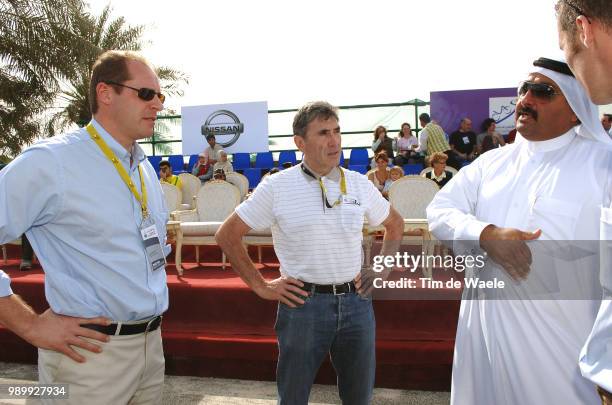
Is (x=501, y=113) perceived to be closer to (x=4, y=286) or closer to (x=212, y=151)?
(x=212, y=151)

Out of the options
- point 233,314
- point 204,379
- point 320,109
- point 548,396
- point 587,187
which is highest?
point 320,109

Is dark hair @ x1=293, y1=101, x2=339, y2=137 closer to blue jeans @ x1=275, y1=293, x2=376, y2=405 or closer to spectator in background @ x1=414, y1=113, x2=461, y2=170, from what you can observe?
blue jeans @ x1=275, y1=293, x2=376, y2=405

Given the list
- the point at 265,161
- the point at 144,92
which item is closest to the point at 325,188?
the point at 144,92

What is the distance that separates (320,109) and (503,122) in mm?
9732

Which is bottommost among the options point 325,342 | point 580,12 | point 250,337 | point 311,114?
point 250,337

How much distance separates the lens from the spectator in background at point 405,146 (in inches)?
413

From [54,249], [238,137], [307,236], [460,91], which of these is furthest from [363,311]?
[238,137]

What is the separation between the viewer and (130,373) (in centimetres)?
213

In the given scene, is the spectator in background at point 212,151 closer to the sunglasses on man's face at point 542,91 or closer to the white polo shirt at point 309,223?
the white polo shirt at point 309,223

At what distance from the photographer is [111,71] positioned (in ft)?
7.16

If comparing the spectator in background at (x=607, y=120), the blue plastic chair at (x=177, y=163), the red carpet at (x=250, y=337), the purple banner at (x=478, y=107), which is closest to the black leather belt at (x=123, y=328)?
the red carpet at (x=250, y=337)

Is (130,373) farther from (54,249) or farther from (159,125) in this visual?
(159,125)

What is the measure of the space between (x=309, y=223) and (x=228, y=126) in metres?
10.9

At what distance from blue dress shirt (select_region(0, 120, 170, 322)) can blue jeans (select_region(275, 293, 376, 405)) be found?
2.49 feet
